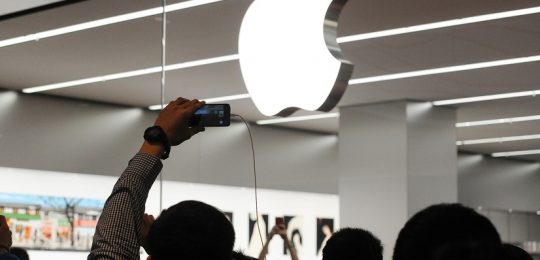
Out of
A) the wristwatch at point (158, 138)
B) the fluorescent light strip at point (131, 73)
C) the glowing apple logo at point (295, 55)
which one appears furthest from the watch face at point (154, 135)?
the fluorescent light strip at point (131, 73)

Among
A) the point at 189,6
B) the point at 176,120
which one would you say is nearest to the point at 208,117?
the point at 176,120

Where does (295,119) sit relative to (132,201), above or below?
above

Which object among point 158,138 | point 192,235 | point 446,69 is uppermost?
point 446,69

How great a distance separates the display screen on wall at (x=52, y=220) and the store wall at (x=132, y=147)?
0.60 feet

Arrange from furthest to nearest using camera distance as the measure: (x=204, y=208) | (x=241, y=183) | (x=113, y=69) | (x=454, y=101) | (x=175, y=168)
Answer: (x=113, y=69), (x=175, y=168), (x=241, y=183), (x=454, y=101), (x=204, y=208)

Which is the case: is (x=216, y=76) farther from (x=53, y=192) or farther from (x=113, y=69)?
(x=53, y=192)

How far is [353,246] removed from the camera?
2527mm

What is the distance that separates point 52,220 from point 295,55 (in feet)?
7.54

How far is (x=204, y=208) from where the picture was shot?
4.84ft

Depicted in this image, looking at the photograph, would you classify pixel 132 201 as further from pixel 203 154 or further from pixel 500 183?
pixel 203 154

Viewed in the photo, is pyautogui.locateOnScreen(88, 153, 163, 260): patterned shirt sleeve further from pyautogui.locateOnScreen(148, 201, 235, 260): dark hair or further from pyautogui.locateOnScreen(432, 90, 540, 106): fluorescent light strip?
pyautogui.locateOnScreen(432, 90, 540, 106): fluorescent light strip

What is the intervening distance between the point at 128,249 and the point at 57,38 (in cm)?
396

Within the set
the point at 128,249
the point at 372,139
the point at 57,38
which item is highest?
the point at 57,38

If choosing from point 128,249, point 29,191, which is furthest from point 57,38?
point 128,249
